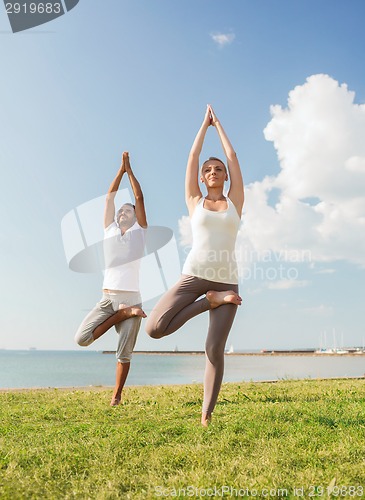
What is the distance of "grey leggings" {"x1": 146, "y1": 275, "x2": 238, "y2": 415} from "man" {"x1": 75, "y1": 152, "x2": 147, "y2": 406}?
6.72ft

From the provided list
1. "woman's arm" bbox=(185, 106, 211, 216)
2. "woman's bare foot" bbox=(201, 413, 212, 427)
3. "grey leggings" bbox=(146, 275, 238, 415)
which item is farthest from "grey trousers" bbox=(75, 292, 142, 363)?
"woman's bare foot" bbox=(201, 413, 212, 427)

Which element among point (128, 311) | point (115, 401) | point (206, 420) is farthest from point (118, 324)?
point (206, 420)

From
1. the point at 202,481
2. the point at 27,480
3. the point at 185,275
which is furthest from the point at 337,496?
the point at 185,275

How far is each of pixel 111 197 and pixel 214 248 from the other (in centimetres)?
282

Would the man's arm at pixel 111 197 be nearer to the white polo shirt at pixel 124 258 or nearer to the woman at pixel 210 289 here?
the white polo shirt at pixel 124 258

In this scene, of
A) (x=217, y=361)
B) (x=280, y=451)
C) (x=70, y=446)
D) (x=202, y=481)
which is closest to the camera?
(x=202, y=481)

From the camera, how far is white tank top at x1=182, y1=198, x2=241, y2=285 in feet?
19.5

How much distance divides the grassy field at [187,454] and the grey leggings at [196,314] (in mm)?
528

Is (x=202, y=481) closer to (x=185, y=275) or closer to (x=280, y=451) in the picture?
(x=280, y=451)

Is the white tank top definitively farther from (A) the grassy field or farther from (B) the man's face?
(B) the man's face

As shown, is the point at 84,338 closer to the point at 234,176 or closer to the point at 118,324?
the point at 118,324

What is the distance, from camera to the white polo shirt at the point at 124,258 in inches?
310

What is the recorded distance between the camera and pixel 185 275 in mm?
6008

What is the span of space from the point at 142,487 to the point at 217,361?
7.64ft
